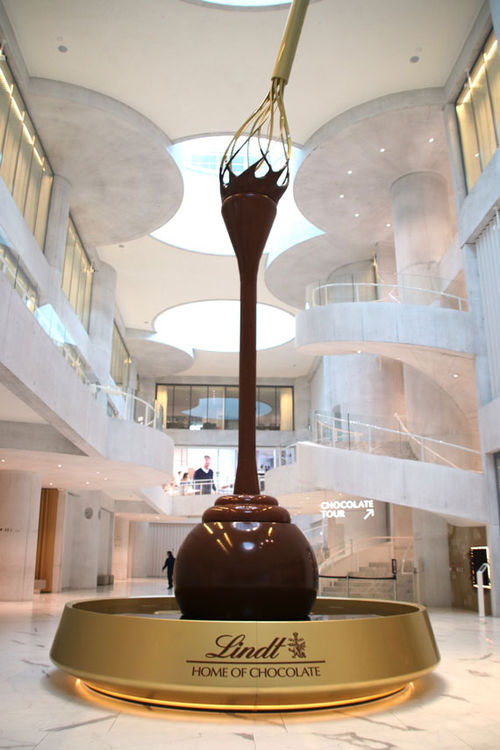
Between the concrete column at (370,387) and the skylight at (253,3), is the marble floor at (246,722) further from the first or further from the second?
the concrete column at (370,387)

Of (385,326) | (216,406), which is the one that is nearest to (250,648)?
(385,326)

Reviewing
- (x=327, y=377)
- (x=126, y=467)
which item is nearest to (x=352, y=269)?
(x=327, y=377)

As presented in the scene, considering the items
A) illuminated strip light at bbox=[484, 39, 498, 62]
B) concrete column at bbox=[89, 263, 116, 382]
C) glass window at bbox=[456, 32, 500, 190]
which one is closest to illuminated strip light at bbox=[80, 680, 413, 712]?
glass window at bbox=[456, 32, 500, 190]

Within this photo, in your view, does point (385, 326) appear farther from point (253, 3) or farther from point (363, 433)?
point (253, 3)

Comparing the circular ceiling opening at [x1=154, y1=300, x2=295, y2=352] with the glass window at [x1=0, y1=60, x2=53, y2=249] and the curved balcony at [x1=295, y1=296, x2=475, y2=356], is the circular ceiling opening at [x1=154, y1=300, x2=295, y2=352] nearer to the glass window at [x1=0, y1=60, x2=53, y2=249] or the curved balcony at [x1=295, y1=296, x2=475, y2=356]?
the glass window at [x1=0, y1=60, x2=53, y2=249]

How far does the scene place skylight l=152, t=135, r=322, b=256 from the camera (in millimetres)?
27703

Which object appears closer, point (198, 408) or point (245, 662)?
point (245, 662)

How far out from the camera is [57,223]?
20.8m

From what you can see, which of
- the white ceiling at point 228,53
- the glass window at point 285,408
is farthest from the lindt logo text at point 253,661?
the glass window at point 285,408

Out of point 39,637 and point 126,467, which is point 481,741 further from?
point 126,467

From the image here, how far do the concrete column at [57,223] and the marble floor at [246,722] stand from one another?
15.7 meters

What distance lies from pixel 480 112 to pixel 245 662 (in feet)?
54.5

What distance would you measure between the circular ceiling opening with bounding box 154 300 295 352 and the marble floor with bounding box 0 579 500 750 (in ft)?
111

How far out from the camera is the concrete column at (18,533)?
19.8 meters
